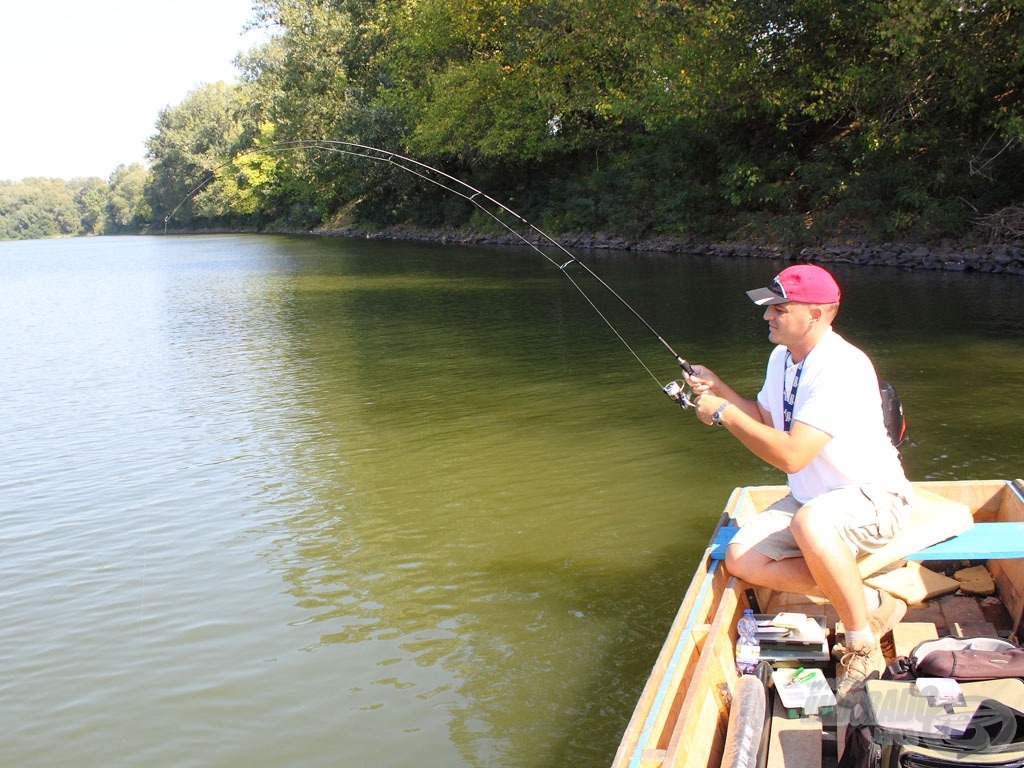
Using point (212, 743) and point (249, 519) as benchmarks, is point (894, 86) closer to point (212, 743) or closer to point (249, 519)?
point (249, 519)

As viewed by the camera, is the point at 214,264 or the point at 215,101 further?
the point at 215,101

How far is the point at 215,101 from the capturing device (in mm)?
79688

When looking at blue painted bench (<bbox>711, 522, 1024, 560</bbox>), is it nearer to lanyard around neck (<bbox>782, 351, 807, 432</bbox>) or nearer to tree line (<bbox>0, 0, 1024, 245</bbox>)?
lanyard around neck (<bbox>782, 351, 807, 432</bbox>)

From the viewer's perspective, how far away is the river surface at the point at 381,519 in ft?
17.3

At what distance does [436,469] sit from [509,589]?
9.19 feet

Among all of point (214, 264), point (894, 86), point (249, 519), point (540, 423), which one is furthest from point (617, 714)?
point (214, 264)

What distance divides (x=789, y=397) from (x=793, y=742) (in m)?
1.47

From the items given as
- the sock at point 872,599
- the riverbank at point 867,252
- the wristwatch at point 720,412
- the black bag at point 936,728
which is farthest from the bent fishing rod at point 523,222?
the riverbank at point 867,252

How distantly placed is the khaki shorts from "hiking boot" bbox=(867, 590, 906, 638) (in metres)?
0.28

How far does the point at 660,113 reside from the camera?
30.8 m

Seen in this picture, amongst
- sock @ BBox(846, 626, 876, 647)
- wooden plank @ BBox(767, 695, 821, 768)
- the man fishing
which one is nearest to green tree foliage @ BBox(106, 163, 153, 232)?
the man fishing

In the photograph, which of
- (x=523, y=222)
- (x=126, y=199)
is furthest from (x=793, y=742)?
(x=126, y=199)

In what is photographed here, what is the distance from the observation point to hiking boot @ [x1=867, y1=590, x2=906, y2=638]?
4500 mm

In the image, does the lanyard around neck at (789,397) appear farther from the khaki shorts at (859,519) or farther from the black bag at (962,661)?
the black bag at (962,661)
